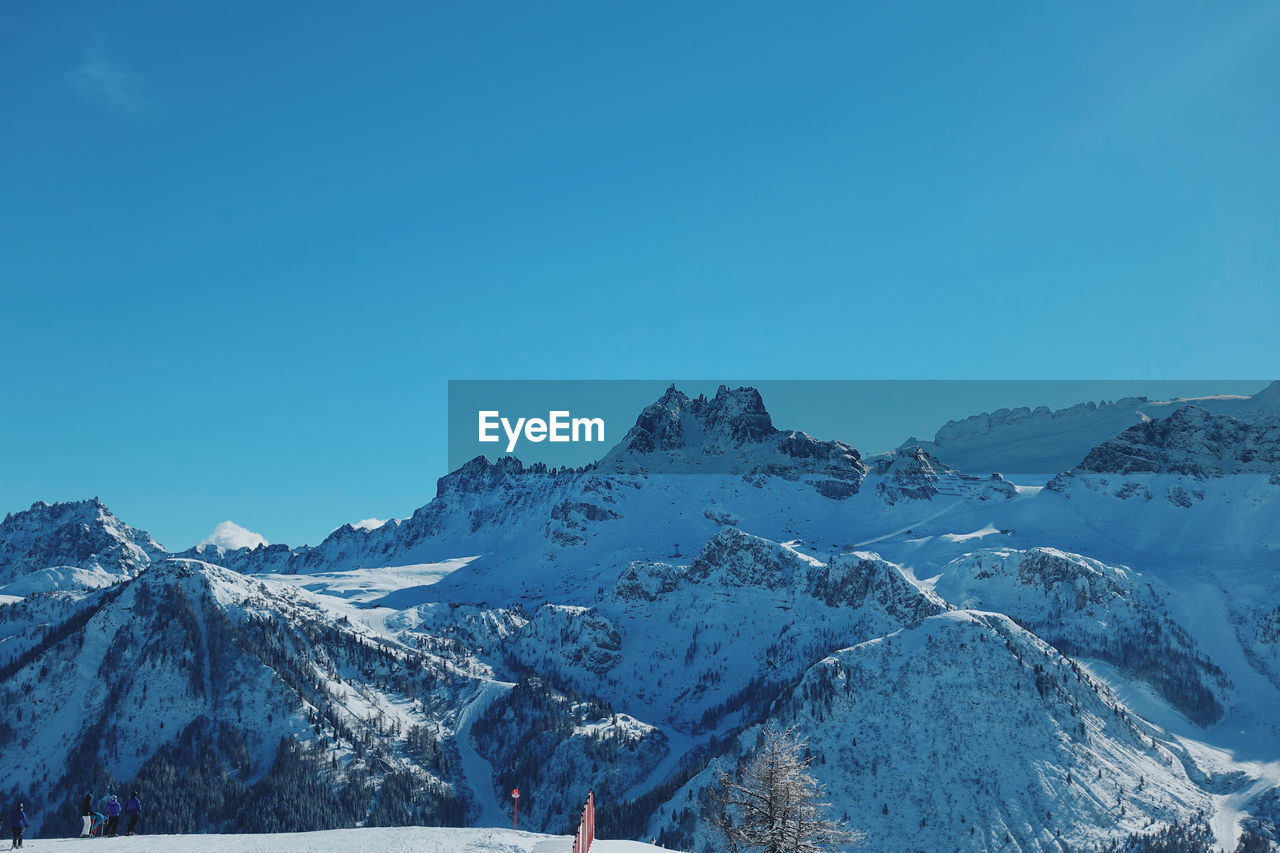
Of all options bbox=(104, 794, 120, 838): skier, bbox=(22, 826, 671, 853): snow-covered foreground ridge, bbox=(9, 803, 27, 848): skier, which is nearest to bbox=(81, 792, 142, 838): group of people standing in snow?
bbox=(104, 794, 120, 838): skier

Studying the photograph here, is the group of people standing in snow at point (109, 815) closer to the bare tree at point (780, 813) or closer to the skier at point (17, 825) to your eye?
the skier at point (17, 825)

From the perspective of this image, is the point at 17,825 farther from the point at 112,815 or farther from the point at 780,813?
the point at 780,813

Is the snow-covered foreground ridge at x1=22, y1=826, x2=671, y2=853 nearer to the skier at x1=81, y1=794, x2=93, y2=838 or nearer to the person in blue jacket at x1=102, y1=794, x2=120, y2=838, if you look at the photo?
the person in blue jacket at x1=102, y1=794, x2=120, y2=838

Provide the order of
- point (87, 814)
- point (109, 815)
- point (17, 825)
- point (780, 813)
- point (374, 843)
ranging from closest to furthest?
point (780, 813)
point (17, 825)
point (374, 843)
point (87, 814)
point (109, 815)

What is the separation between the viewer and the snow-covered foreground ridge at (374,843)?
174 feet

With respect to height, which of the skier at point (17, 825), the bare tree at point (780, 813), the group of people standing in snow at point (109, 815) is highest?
the bare tree at point (780, 813)

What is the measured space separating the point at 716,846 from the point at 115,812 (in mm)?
147942

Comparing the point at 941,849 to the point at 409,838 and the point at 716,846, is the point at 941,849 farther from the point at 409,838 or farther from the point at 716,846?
the point at 409,838

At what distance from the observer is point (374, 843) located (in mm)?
55938

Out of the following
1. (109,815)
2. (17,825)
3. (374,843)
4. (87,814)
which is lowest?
(109,815)

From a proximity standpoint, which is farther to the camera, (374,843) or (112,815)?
(112,815)

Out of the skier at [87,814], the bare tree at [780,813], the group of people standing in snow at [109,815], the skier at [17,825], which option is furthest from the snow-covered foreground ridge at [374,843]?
the bare tree at [780,813]

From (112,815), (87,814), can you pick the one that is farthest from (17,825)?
(112,815)

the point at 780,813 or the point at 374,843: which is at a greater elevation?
the point at 780,813
